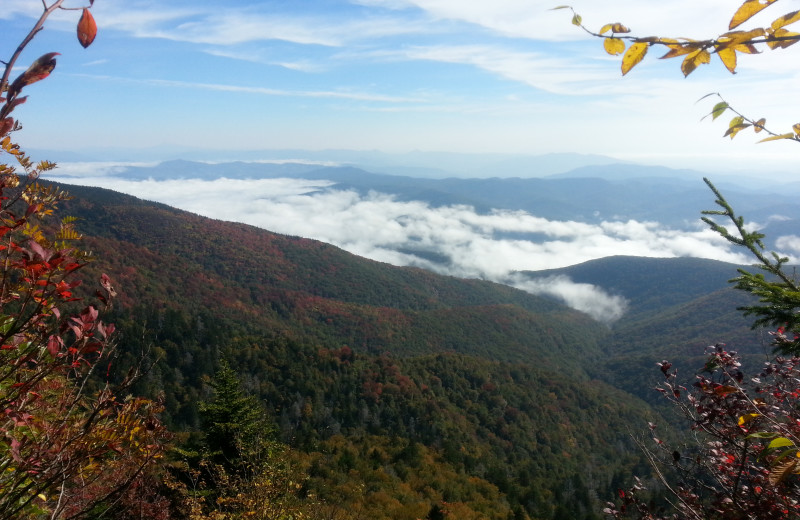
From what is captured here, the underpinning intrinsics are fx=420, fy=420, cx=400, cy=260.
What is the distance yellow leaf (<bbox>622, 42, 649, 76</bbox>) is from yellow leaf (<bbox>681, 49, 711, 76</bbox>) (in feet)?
0.37

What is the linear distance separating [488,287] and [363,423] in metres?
118

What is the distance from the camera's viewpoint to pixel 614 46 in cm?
121

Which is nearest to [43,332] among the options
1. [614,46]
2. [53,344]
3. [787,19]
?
[53,344]

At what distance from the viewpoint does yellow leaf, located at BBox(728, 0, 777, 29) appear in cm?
100

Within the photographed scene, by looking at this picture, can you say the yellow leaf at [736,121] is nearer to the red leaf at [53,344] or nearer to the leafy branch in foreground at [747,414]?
the leafy branch in foreground at [747,414]

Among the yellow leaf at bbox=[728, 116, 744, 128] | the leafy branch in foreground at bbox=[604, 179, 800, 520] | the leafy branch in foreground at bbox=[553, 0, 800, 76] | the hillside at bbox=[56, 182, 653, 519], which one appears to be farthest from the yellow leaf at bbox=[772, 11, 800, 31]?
the hillside at bbox=[56, 182, 653, 519]

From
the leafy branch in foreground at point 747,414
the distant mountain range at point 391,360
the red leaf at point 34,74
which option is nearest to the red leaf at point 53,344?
the distant mountain range at point 391,360

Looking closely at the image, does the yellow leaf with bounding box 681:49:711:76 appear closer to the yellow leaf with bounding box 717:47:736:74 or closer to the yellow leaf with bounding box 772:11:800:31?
the yellow leaf with bounding box 717:47:736:74

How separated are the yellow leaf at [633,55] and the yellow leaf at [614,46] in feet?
0.09

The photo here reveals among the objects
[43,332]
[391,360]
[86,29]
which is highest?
[86,29]

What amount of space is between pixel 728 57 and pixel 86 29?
1.66 metres

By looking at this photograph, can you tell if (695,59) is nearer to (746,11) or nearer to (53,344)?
(746,11)

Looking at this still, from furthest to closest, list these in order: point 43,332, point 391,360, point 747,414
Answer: point 391,360 → point 747,414 → point 43,332

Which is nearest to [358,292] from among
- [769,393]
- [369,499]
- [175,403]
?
[175,403]
